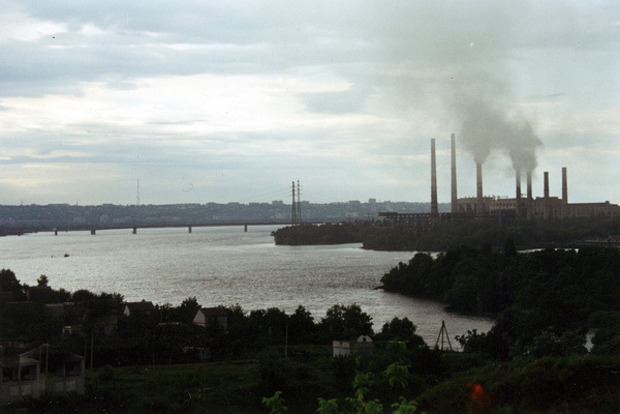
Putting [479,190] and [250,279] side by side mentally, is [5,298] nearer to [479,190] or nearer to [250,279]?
[250,279]

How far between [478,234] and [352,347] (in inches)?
707

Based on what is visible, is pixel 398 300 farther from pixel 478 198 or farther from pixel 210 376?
pixel 478 198

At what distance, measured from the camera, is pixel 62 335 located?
23.5 feet

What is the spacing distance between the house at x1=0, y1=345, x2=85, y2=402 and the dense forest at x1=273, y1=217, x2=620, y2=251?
1752 cm

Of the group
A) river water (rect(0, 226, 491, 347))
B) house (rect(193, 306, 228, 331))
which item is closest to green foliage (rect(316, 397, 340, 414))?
house (rect(193, 306, 228, 331))

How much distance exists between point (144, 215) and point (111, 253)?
26374 mm

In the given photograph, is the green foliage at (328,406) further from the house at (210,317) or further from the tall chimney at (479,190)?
the tall chimney at (479,190)

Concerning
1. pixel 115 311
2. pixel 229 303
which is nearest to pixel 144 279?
pixel 229 303

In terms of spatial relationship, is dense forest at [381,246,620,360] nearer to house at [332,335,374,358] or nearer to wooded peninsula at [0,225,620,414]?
wooded peninsula at [0,225,620,414]

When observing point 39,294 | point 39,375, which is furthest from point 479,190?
point 39,375

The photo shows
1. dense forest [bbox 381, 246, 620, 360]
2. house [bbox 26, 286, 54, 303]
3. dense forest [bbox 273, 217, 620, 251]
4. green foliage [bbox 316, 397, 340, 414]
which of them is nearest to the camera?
green foliage [bbox 316, 397, 340, 414]

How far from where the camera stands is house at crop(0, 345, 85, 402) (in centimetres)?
501

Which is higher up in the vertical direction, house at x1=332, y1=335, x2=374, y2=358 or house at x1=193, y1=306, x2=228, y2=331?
house at x1=193, y1=306, x2=228, y2=331

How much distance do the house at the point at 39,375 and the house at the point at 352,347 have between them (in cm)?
185
